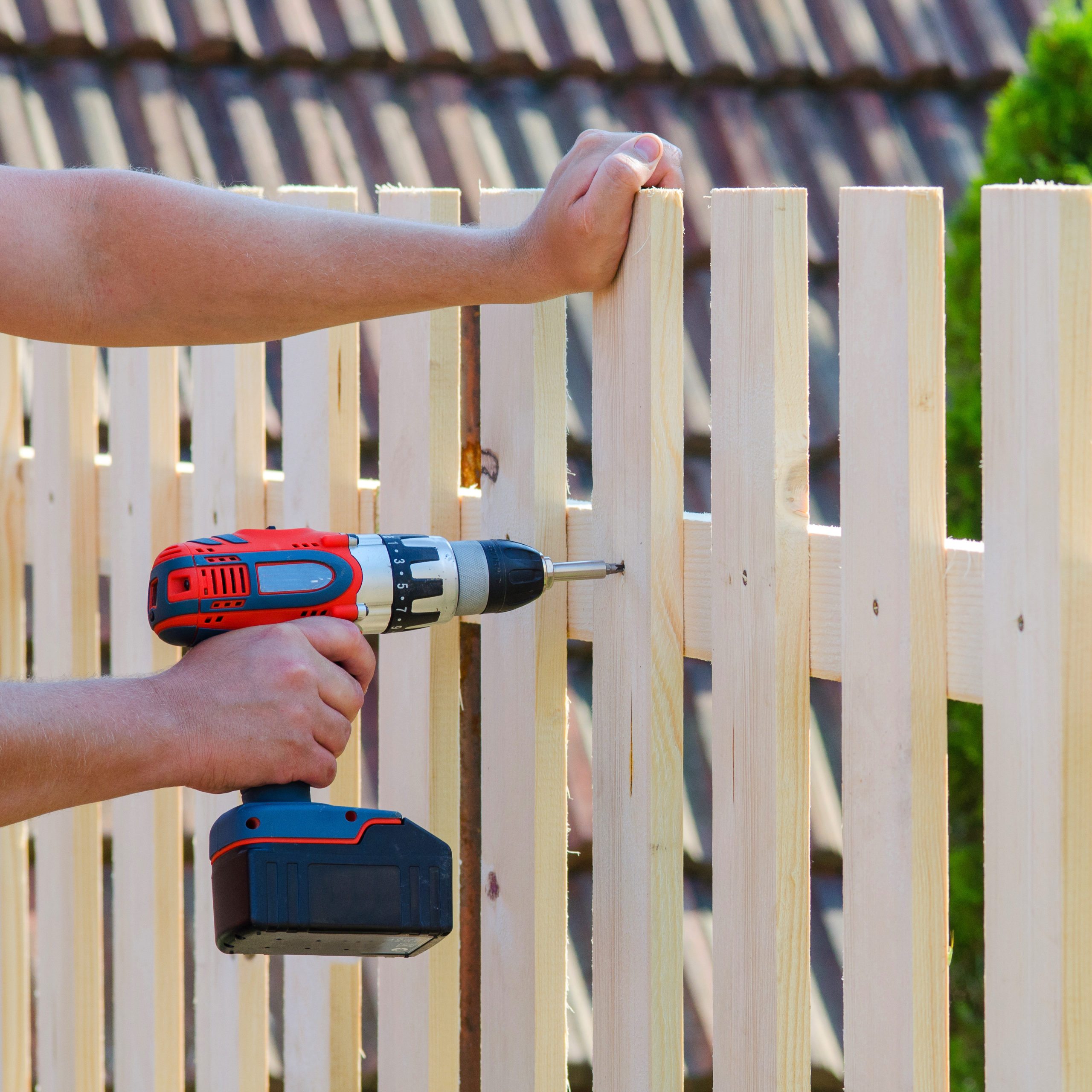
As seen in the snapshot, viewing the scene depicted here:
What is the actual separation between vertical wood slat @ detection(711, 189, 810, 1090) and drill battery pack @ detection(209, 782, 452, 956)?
0.32 m

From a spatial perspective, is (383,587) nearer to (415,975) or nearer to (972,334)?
(415,975)

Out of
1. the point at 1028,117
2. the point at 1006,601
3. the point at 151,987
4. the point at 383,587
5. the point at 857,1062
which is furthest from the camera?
the point at 1028,117

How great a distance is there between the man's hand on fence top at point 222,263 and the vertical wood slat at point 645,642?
8 cm

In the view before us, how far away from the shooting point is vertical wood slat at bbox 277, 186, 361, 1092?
6.22 ft

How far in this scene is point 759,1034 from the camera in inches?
54.5

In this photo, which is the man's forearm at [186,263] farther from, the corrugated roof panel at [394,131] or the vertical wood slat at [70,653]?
the corrugated roof panel at [394,131]

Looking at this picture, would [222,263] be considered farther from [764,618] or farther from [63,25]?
[63,25]

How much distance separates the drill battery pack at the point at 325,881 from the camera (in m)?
1.38

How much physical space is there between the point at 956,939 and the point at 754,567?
200 cm

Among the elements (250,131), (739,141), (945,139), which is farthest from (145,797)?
(945,139)

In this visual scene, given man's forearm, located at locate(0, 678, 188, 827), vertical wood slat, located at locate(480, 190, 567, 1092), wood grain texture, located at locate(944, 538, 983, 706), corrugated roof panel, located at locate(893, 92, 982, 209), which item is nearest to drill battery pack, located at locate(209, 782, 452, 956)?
man's forearm, located at locate(0, 678, 188, 827)

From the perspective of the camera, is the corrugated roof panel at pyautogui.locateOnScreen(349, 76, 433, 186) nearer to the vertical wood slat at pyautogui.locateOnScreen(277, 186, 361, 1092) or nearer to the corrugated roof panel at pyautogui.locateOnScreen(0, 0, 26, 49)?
the corrugated roof panel at pyautogui.locateOnScreen(0, 0, 26, 49)

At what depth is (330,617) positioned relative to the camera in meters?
1.49

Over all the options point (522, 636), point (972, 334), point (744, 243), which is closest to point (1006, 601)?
point (744, 243)
